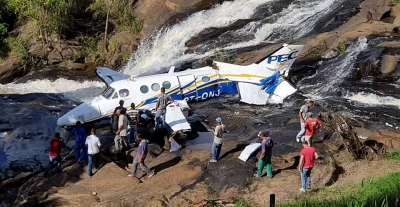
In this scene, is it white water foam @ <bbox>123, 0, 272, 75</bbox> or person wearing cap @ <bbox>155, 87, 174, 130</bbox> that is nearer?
person wearing cap @ <bbox>155, 87, 174, 130</bbox>

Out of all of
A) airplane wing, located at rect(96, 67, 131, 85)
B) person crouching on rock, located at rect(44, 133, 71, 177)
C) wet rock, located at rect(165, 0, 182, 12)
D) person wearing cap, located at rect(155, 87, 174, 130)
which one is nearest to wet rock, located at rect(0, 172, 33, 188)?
person crouching on rock, located at rect(44, 133, 71, 177)

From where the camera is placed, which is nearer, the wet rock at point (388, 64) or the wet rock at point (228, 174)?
the wet rock at point (228, 174)

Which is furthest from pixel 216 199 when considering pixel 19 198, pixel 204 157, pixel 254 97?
pixel 254 97

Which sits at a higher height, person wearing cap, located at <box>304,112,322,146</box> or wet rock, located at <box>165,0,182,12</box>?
wet rock, located at <box>165,0,182,12</box>

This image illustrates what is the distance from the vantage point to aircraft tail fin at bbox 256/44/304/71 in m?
22.0

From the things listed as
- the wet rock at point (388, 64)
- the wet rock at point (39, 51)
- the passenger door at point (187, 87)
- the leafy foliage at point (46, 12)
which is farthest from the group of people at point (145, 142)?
the leafy foliage at point (46, 12)

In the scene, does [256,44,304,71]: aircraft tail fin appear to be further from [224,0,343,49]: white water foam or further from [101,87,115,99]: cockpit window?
[101,87,115,99]: cockpit window

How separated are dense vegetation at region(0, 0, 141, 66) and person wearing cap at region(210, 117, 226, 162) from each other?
17017 mm

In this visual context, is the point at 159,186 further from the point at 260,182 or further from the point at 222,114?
the point at 222,114

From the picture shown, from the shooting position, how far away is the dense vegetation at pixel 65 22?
30969mm

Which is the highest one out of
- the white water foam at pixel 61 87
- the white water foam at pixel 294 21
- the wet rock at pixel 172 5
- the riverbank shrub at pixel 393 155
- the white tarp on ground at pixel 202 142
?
the wet rock at pixel 172 5

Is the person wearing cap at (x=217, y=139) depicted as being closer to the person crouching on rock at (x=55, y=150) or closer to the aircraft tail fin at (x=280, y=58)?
the person crouching on rock at (x=55, y=150)

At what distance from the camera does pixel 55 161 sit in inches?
610

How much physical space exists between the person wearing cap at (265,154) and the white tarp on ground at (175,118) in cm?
401
